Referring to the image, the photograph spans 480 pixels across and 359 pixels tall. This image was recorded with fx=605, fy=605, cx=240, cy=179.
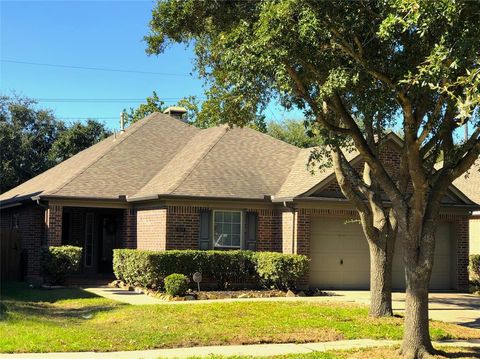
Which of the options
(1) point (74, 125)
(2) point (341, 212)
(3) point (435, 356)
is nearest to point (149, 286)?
(2) point (341, 212)

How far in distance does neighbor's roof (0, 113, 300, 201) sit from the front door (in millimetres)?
2396

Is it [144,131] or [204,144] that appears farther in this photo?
[144,131]

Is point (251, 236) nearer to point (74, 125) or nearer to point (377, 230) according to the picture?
point (377, 230)

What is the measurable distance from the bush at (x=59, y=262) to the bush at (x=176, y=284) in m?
4.13

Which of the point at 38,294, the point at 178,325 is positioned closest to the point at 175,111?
the point at 38,294

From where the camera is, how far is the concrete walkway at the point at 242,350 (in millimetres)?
8719

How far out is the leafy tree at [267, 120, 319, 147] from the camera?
45.7 meters

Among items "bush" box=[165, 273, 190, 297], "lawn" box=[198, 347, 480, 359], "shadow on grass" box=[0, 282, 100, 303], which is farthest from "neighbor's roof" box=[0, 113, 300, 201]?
"lawn" box=[198, 347, 480, 359]

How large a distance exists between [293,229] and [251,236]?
5.30ft

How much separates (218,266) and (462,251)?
28.7 feet

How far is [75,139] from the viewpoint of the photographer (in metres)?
37.3

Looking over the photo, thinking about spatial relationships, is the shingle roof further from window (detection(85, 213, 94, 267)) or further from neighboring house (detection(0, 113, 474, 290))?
window (detection(85, 213, 94, 267))

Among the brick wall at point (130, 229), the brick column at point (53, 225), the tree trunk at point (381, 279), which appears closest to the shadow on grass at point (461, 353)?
the tree trunk at point (381, 279)

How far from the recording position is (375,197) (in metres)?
12.5
